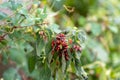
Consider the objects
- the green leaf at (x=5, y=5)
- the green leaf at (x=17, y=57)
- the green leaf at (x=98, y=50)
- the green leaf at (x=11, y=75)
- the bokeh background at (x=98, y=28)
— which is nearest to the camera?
the green leaf at (x=5, y=5)

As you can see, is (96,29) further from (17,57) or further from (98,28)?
(17,57)

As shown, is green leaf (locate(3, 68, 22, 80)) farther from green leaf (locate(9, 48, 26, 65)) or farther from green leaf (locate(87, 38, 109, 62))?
green leaf (locate(87, 38, 109, 62))

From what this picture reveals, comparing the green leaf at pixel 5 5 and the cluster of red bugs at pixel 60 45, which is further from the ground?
the green leaf at pixel 5 5

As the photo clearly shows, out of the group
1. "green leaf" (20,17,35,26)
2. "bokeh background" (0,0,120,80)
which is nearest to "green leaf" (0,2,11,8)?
"green leaf" (20,17,35,26)

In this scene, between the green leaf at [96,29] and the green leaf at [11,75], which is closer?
the green leaf at [11,75]

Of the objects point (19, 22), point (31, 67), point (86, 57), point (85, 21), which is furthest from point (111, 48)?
point (19, 22)

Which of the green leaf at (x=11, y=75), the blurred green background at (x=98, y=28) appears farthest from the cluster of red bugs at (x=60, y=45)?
the blurred green background at (x=98, y=28)

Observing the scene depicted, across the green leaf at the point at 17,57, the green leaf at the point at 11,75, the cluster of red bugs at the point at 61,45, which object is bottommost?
the green leaf at the point at 11,75

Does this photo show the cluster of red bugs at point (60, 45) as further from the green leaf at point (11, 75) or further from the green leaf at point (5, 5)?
the green leaf at point (11, 75)
